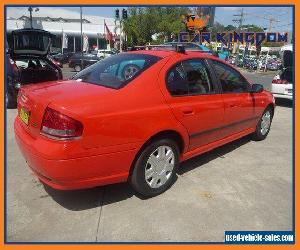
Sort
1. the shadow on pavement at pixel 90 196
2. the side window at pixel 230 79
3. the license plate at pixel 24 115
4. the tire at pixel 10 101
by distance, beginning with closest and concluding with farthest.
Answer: the license plate at pixel 24 115 → the shadow on pavement at pixel 90 196 → the side window at pixel 230 79 → the tire at pixel 10 101

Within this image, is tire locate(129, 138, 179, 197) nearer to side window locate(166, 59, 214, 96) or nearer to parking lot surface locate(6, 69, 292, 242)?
parking lot surface locate(6, 69, 292, 242)

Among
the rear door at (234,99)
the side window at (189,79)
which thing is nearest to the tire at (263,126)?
the rear door at (234,99)

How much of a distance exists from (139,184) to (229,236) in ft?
3.55

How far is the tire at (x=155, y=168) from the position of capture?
11.9 feet

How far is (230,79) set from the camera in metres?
4.95

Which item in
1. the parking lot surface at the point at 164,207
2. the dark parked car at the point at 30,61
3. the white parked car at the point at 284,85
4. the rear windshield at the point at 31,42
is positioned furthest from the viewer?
the white parked car at the point at 284,85

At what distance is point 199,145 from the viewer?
4438 millimetres

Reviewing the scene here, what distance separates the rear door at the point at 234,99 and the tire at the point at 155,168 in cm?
116

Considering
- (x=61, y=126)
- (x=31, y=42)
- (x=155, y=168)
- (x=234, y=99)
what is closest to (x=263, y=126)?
(x=234, y=99)

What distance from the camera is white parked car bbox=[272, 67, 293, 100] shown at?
33.8 feet

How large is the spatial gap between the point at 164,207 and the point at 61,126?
4.70 ft

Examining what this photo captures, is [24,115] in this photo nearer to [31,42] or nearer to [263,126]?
[263,126]

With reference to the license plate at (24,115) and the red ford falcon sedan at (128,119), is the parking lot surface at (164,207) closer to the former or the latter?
the red ford falcon sedan at (128,119)

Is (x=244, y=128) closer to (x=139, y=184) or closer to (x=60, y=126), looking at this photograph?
(x=139, y=184)
